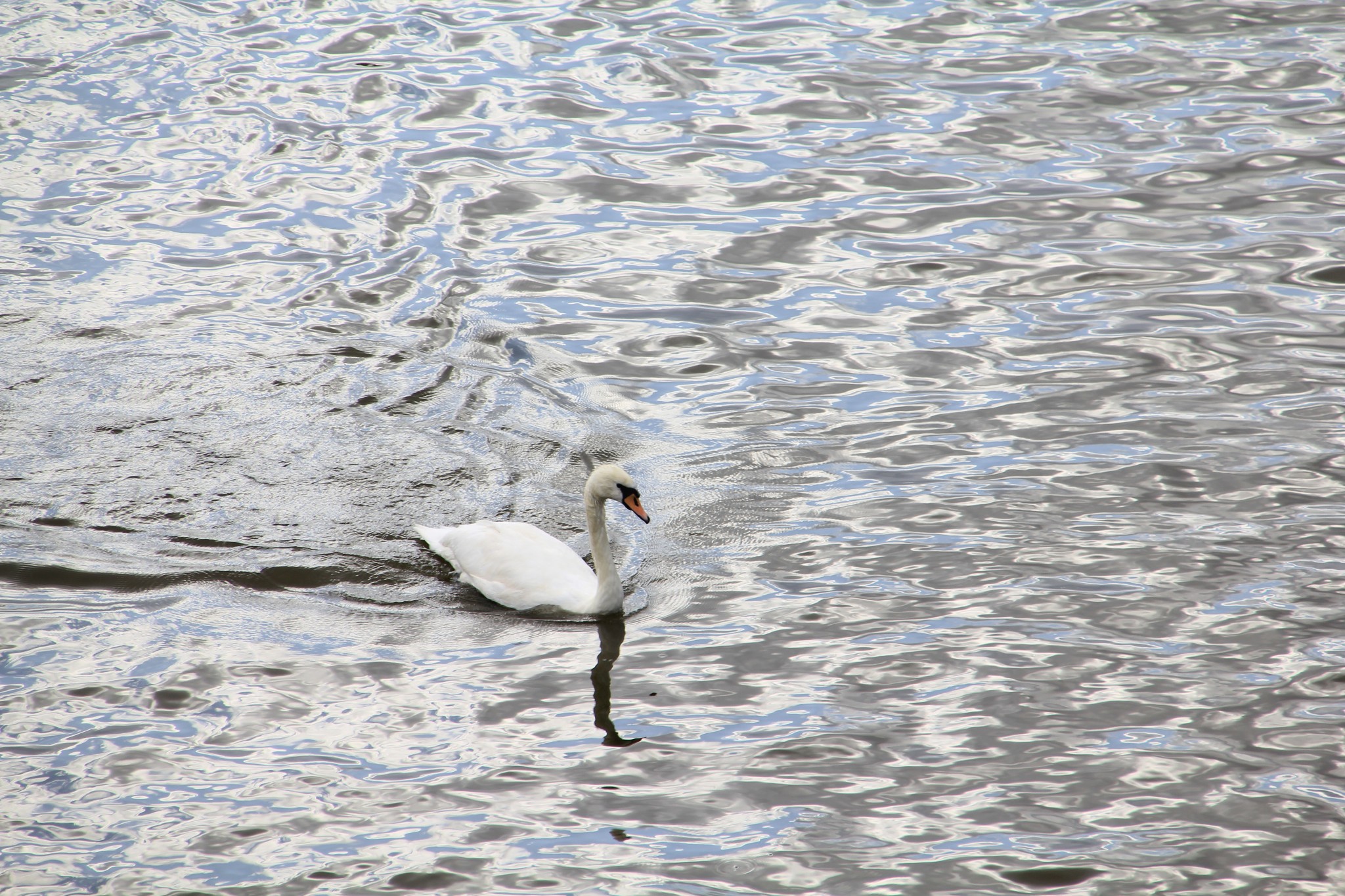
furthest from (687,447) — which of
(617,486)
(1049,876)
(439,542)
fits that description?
(1049,876)

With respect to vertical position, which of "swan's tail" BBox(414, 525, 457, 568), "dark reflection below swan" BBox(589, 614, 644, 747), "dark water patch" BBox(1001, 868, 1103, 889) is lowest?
"dark water patch" BBox(1001, 868, 1103, 889)

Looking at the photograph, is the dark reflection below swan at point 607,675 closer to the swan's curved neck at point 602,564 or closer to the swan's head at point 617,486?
the swan's curved neck at point 602,564

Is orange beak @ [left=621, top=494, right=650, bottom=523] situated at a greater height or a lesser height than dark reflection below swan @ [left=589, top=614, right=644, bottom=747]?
greater

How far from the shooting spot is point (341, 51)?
1934 centimetres

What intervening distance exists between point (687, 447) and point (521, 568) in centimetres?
223

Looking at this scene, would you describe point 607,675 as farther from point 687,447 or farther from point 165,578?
point 165,578

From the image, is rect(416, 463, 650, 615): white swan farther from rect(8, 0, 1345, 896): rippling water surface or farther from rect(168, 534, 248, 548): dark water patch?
rect(168, 534, 248, 548): dark water patch

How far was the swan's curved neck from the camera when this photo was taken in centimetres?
926

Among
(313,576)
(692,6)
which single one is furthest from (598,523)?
(692,6)

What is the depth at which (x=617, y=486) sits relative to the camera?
30.2 feet

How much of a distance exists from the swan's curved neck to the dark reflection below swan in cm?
8

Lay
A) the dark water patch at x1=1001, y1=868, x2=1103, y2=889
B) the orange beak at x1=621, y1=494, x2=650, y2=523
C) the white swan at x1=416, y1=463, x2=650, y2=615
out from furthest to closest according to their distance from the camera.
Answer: the white swan at x1=416, y1=463, x2=650, y2=615 → the orange beak at x1=621, y1=494, x2=650, y2=523 → the dark water patch at x1=1001, y1=868, x2=1103, y2=889

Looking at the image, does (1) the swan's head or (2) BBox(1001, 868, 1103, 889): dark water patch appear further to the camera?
(1) the swan's head

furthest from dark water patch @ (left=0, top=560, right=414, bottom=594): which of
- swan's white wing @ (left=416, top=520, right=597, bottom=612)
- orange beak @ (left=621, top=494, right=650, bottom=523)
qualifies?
orange beak @ (left=621, top=494, right=650, bottom=523)
